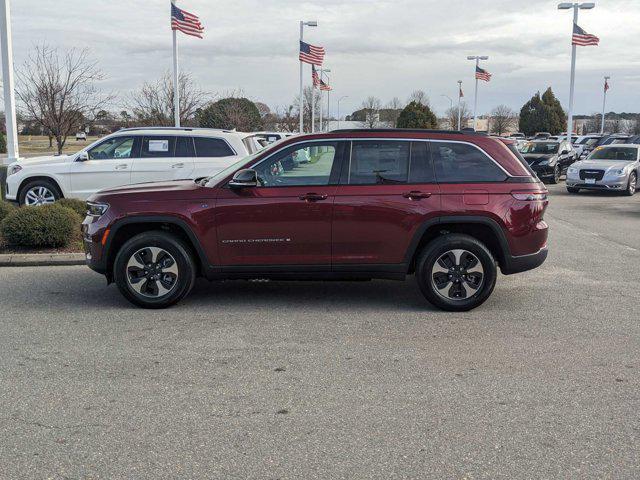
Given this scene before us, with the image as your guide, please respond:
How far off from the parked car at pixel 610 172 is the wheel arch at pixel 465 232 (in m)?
14.5

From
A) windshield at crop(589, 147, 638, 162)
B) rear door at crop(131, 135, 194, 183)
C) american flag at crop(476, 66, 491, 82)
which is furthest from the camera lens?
american flag at crop(476, 66, 491, 82)

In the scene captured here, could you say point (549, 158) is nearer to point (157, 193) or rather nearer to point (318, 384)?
→ point (157, 193)

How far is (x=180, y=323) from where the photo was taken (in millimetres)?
6082

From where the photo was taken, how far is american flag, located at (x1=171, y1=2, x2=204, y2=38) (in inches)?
830

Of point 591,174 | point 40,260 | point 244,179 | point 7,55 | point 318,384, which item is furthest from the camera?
point 591,174

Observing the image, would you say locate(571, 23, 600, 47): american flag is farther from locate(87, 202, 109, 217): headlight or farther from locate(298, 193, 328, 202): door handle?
locate(87, 202, 109, 217): headlight

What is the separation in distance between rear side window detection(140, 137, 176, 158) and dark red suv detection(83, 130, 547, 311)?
5496 millimetres

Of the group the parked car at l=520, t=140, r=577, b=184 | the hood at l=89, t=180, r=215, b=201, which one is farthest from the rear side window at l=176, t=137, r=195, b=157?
the parked car at l=520, t=140, r=577, b=184

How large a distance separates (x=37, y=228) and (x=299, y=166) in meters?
4.56

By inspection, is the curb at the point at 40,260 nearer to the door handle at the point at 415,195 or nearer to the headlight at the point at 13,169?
the headlight at the point at 13,169

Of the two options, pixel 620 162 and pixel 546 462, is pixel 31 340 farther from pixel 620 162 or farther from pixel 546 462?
pixel 620 162

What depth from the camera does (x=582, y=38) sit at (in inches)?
1222

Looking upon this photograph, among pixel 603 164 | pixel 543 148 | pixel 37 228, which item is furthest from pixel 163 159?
pixel 543 148

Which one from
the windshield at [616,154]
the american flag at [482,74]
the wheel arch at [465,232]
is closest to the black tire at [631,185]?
the windshield at [616,154]
